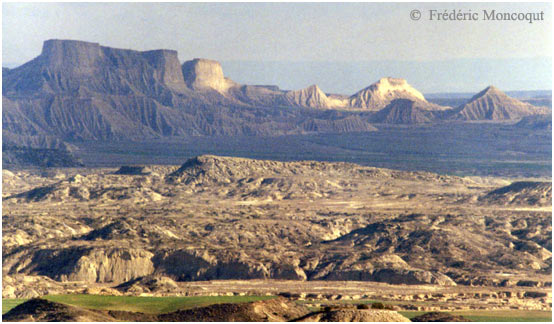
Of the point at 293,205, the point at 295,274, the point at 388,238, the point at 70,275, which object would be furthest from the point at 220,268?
the point at 293,205

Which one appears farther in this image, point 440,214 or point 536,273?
point 440,214

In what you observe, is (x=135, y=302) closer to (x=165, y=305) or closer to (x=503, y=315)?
(x=165, y=305)

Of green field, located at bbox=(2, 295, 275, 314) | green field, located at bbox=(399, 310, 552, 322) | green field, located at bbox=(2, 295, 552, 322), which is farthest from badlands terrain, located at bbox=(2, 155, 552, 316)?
green field, located at bbox=(2, 295, 275, 314)

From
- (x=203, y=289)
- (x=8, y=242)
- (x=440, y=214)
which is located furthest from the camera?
(x=440, y=214)

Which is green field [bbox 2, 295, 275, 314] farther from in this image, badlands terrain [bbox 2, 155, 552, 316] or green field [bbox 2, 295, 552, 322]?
badlands terrain [bbox 2, 155, 552, 316]

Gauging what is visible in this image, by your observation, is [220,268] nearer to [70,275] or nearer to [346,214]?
[70,275]

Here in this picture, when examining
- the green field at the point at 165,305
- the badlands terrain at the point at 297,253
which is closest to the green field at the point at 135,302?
the green field at the point at 165,305

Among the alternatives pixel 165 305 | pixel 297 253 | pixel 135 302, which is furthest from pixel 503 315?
pixel 297 253
